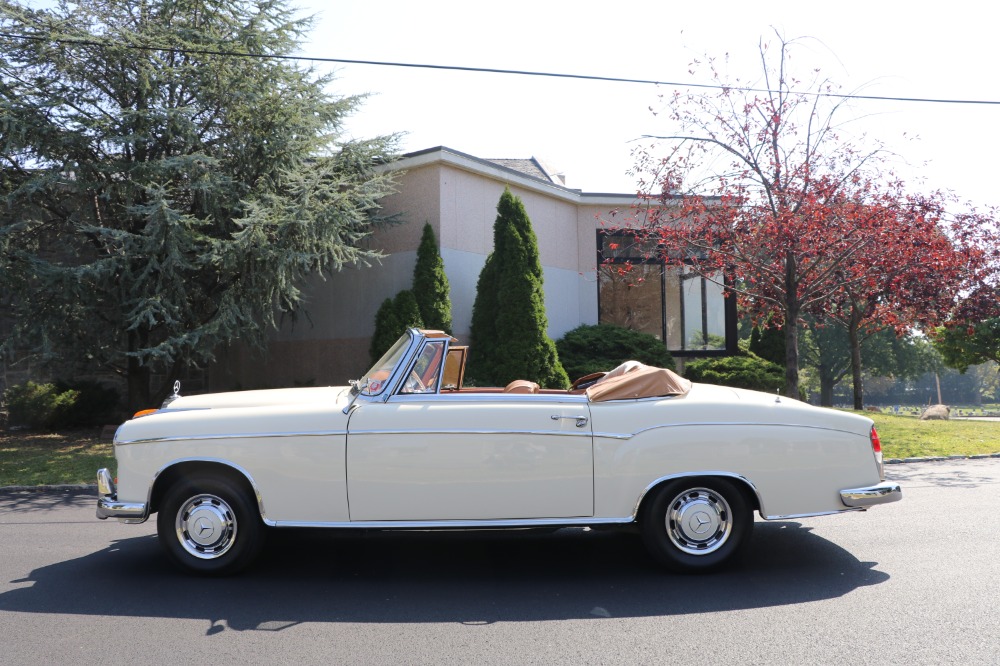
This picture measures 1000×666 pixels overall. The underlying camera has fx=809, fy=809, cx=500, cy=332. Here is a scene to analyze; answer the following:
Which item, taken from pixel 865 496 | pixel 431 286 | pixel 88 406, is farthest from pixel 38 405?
pixel 865 496

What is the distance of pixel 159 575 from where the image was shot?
5.33m

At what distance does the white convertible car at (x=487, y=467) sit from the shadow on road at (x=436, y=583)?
31 cm

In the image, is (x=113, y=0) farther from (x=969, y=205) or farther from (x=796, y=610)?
(x=969, y=205)

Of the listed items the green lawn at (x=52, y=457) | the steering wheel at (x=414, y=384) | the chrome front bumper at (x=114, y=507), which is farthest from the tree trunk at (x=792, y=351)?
the chrome front bumper at (x=114, y=507)

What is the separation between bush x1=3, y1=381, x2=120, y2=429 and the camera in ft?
50.8

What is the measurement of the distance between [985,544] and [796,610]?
2.49m

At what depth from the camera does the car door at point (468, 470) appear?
507 cm

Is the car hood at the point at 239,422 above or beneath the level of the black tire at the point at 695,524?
above

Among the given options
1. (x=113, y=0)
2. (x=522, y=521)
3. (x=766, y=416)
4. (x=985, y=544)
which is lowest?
(x=985, y=544)

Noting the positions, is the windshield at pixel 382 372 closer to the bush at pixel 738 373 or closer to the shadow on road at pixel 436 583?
the shadow on road at pixel 436 583

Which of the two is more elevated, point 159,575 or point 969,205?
point 969,205

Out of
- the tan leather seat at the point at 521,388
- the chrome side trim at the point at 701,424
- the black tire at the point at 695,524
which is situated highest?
the tan leather seat at the point at 521,388

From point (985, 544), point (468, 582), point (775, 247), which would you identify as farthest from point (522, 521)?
point (775, 247)

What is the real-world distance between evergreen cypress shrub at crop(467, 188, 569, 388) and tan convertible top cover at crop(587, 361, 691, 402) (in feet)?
28.8
